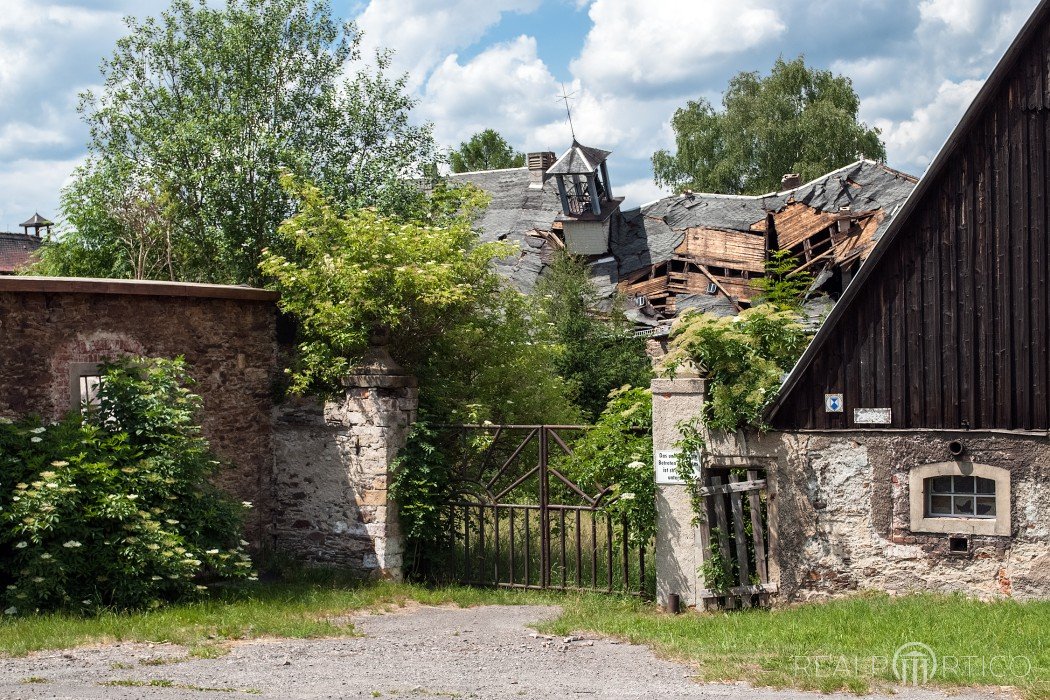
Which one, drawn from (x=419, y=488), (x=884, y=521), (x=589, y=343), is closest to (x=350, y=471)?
(x=419, y=488)

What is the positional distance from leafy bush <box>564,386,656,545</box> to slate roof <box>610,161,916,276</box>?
696 inches

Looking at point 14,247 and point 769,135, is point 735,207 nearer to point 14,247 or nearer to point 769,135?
point 769,135

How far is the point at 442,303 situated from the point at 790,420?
3.97m

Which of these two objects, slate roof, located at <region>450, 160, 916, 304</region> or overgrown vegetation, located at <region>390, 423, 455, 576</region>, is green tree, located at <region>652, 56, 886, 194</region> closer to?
slate roof, located at <region>450, 160, 916, 304</region>

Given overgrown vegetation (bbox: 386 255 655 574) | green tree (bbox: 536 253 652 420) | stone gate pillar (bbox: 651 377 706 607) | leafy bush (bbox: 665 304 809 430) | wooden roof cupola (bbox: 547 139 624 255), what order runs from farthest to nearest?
wooden roof cupola (bbox: 547 139 624 255) < green tree (bbox: 536 253 652 420) < overgrown vegetation (bbox: 386 255 655 574) < stone gate pillar (bbox: 651 377 706 607) < leafy bush (bbox: 665 304 809 430)

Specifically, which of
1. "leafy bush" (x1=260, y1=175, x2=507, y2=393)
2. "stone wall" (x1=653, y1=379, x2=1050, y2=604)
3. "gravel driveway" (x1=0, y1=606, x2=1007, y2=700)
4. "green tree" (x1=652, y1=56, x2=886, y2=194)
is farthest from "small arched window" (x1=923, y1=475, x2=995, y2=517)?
"green tree" (x1=652, y1=56, x2=886, y2=194)

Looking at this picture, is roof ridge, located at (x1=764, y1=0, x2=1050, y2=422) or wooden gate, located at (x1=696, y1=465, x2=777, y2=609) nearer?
roof ridge, located at (x1=764, y1=0, x2=1050, y2=422)

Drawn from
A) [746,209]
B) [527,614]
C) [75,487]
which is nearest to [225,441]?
[75,487]

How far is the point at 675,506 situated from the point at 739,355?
160 cm

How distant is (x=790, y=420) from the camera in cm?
1005

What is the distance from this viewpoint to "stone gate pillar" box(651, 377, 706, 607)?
33.7 ft

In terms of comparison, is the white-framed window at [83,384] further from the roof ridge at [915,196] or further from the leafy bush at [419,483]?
the roof ridge at [915,196]

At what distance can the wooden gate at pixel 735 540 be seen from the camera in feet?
33.1

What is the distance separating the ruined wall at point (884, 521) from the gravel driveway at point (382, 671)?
2199mm
